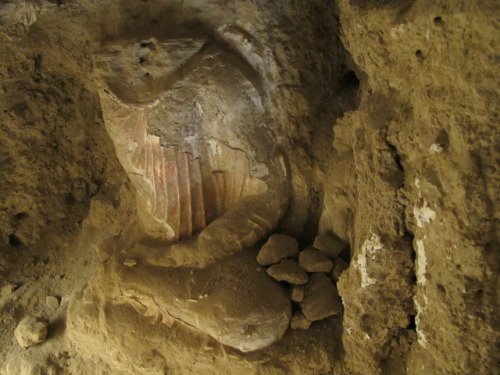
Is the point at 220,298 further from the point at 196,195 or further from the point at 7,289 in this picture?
the point at 7,289

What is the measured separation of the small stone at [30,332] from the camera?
1.87 m

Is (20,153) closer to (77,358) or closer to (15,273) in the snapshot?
(15,273)

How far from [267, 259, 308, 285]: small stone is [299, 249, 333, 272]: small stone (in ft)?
0.07

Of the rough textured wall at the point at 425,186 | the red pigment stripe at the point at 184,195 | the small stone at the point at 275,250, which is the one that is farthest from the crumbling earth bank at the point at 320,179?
the red pigment stripe at the point at 184,195

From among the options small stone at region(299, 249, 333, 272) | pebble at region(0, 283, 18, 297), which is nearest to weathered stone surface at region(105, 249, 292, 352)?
small stone at region(299, 249, 333, 272)

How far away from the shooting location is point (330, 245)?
1464 millimetres

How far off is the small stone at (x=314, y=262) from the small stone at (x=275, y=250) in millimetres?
47

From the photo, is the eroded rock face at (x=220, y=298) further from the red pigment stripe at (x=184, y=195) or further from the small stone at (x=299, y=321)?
the red pigment stripe at (x=184, y=195)

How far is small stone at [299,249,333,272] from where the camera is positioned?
4.69 feet

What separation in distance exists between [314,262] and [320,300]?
12 cm

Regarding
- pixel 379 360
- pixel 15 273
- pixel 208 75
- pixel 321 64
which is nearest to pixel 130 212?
pixel 15 273

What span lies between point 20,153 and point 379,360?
1576 mm

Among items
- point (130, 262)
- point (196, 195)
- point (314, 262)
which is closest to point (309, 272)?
point (314, 262)

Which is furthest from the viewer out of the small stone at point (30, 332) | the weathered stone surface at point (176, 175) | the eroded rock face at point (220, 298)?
the small stone at point (30, 332)
